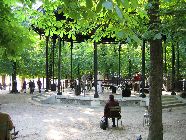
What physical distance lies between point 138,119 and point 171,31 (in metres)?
10.1

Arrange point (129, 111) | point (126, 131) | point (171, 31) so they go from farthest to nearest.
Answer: point (129, 111), point (126, 131), point (171, 31)

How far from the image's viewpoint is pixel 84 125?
15031mm

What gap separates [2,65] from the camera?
35.9 metres

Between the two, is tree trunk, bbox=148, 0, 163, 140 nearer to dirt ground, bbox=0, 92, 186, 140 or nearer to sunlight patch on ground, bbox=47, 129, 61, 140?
dirt ground, bbox=0, 92, 186, 140

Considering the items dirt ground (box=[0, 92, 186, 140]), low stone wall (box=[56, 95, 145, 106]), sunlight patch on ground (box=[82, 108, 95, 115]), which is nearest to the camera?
dirt ground (box=[0, 92, 186, 140])

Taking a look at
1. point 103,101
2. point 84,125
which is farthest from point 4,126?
point 103,101

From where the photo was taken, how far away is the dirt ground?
1262 centimetres

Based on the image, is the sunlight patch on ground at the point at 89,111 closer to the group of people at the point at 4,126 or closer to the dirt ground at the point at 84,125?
the dirt ground at the point at 84,125

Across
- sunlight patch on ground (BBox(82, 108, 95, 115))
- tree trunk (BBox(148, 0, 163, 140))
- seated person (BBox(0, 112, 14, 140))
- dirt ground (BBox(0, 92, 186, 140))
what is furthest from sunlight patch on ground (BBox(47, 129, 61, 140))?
sunlight patch on ground (BBox(82, 108, 95, 115))

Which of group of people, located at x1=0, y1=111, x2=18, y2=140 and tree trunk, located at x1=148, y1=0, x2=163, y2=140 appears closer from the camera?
group of people, located at x1=0, y1=111, x2=18, y2=140

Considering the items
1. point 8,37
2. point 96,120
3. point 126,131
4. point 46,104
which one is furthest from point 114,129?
point 46,104

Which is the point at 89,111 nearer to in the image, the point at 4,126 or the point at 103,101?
the point at 103,101

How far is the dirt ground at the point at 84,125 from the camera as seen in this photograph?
12616 mm

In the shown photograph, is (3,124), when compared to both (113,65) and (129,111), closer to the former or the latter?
(129,111)
